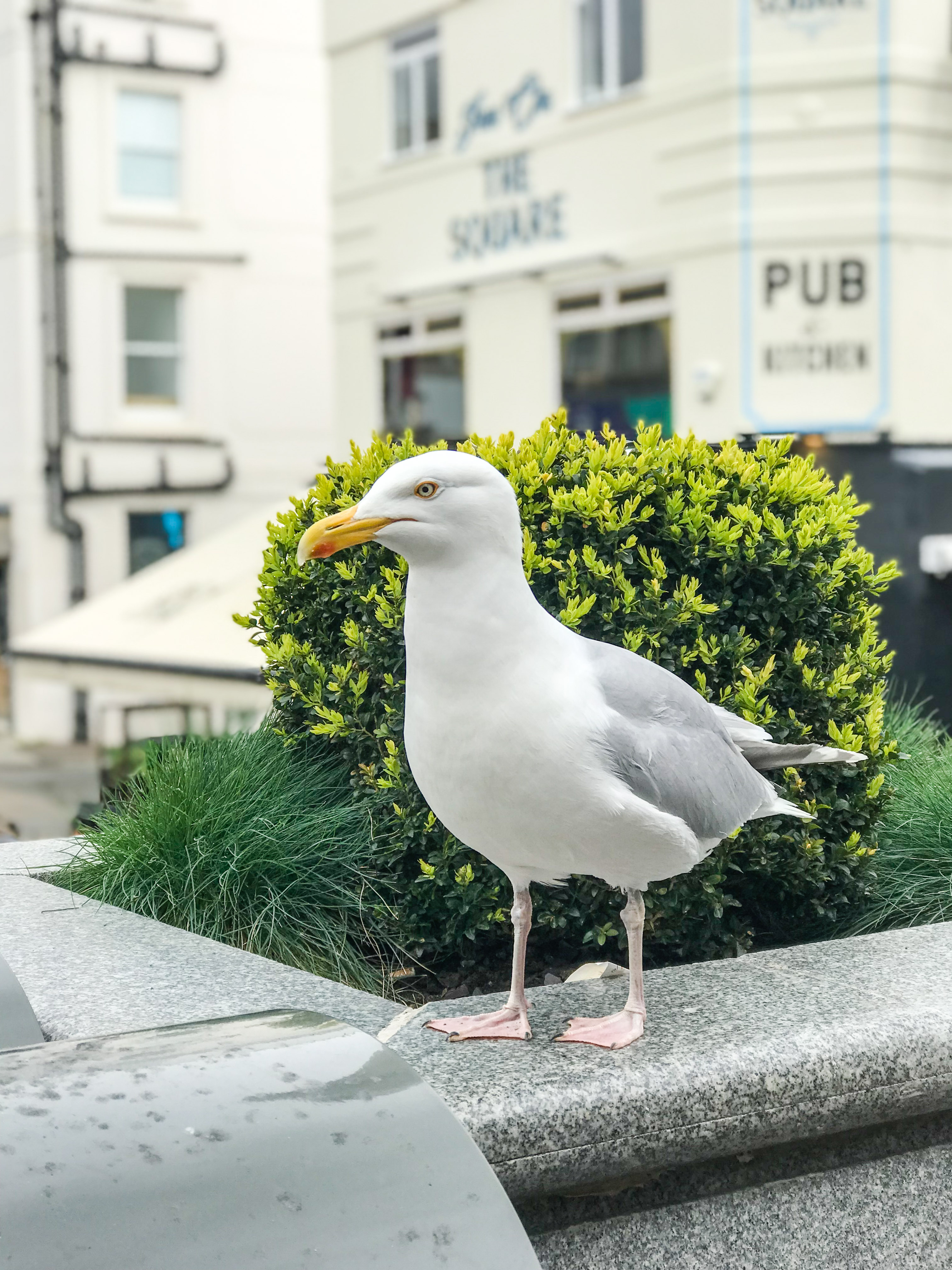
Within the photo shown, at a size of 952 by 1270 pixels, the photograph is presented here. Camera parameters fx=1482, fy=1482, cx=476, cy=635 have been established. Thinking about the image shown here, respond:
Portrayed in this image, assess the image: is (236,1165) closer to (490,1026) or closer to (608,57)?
(490,1026)

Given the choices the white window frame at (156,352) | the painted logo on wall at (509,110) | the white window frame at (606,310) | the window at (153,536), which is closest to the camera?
the white window frame at (606,310)

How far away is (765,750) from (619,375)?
415 inches

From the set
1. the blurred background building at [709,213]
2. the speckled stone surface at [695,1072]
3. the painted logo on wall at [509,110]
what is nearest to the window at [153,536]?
the blurred background building at [709,213]

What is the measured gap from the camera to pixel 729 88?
11859 mm

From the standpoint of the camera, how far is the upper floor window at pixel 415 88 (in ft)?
48.6

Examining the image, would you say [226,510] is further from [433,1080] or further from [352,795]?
[433,1080]

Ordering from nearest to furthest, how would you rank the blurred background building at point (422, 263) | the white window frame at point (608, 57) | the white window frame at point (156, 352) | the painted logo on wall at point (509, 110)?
the blurred background building at point (422, 263) < the white window frame at point (608, 57) < the painted logo on wall at point (509, 110) < the white window frame at point (156, 352)

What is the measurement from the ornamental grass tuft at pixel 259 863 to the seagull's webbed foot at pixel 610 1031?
3.08ft

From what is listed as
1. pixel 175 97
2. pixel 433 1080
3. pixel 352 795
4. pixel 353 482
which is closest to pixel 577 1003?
pixel 433 1080

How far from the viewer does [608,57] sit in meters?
13.0

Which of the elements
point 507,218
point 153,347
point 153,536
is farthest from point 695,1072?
point 153,347

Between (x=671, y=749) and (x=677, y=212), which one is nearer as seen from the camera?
(x=671, y=749)

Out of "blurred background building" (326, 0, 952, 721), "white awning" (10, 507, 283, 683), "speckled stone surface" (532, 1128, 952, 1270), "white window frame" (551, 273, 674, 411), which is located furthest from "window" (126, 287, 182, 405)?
"speckled stone surface" (532, 1128, 952, 1270)

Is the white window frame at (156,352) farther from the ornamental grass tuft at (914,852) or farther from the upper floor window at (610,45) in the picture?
the ornamental grass tuft at (914,852)
